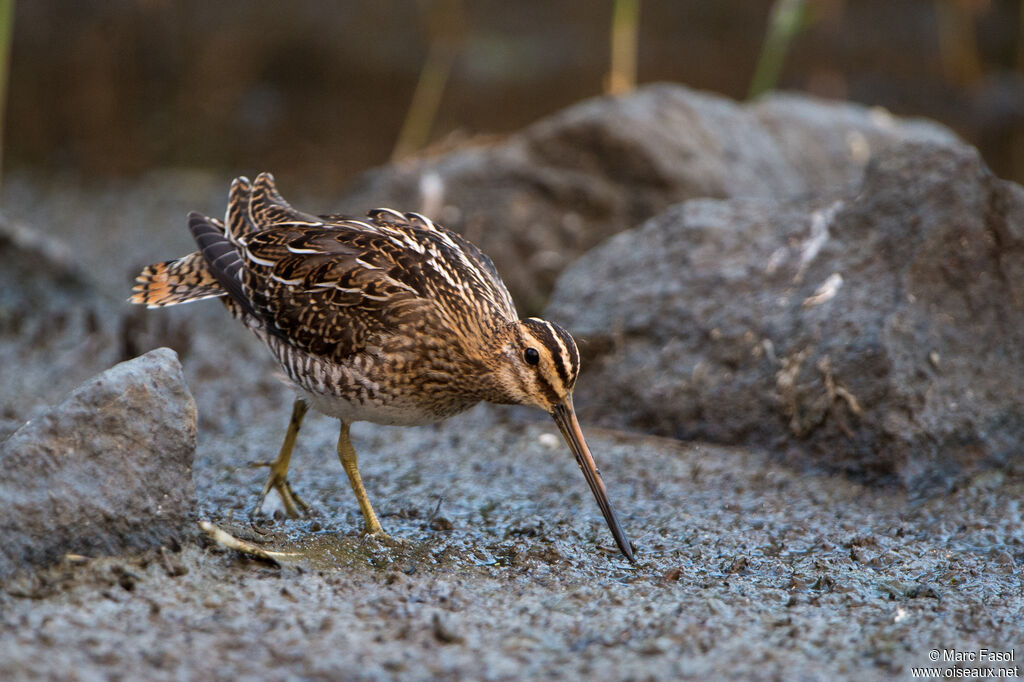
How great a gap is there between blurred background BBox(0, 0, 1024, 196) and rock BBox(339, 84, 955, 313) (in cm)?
119

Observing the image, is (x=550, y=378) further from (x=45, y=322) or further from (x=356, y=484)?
(x=45, y=322)

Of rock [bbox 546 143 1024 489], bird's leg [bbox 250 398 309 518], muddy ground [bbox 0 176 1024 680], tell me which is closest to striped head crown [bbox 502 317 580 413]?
muddy ground [bbox 0 176 1024 680]

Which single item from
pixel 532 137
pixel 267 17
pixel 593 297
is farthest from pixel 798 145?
pixel 267 17

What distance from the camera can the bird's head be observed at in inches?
169

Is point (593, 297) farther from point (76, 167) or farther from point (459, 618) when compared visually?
point (76, 167)

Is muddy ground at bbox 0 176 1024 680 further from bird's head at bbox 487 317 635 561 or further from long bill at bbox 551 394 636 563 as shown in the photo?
bird's head at bbox 487 317 635 561

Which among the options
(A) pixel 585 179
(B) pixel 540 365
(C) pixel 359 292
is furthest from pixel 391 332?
(A) pixel 585 179

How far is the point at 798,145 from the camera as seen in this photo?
8594 millimetres

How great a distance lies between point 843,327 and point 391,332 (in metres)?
2.27

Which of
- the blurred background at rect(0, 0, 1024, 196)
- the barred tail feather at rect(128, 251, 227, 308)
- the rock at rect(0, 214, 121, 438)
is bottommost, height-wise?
the rock at rect(0, 214, 121, 438)

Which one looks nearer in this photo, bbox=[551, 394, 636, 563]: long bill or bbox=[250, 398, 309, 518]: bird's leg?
bbox=[551, 394, 636, 563]: long bill

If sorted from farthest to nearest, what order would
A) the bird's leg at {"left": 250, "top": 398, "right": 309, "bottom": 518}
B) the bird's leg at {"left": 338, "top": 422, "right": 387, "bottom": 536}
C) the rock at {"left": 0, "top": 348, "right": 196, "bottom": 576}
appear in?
the bird's leg at {"left": 250, "top": 398, "right": 309, "bottom": 518}, the bird's leg at {"left": 338, "top": 422, "right": 387, "bottom": 536}, the rock at {"left": 0, "top": 348, "right": 196, "bottom": 576}

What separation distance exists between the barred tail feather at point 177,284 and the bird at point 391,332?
21cm

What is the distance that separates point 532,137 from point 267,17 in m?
9.35
